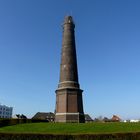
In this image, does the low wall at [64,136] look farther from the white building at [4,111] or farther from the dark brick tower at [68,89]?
the white building at [4,111]

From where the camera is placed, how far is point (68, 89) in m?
46.1

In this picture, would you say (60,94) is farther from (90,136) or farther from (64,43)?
(90,136)

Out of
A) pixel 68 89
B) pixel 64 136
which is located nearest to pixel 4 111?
pixel 68 89

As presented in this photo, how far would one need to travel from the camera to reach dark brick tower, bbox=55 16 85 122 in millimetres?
44969

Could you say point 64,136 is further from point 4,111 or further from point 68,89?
point 4,111

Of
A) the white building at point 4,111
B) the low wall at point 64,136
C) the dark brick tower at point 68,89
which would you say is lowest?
the low wall at point 64,136

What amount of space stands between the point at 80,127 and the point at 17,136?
11.0 m

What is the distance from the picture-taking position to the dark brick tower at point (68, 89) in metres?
45.0

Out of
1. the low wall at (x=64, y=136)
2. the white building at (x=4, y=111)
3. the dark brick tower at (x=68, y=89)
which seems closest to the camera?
the low wall at (x=64, y=136)

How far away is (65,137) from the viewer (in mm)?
25109

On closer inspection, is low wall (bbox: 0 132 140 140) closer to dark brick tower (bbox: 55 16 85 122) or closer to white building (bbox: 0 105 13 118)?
dark brick tower (bbox: 55 16 85 122)

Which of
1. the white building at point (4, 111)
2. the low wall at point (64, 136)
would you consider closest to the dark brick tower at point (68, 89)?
the low wall at point (64, 136)

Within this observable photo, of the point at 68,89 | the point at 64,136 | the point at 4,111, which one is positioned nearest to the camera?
the point at 64,136

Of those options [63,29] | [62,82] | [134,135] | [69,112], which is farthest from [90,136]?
[63,29]
